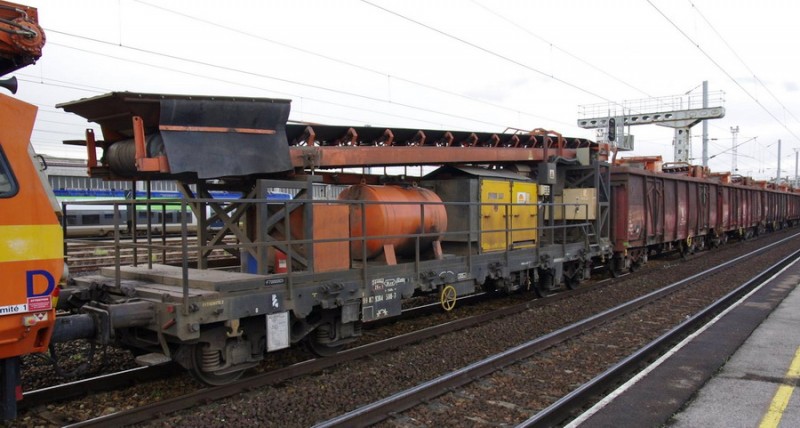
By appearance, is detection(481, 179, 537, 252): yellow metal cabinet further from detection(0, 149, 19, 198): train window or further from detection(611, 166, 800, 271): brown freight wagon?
detection(0, 149, 19, 198): train window

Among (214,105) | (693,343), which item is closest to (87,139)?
(214,105)

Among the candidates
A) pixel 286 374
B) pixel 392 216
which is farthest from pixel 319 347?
pixel 392 216

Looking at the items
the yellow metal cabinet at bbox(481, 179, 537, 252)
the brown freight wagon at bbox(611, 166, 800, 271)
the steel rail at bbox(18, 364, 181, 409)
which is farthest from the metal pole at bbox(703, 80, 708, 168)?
the steel rail at bbox(18, 364, 181, 409)

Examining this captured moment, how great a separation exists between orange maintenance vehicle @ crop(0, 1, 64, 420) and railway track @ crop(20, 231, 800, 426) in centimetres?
109

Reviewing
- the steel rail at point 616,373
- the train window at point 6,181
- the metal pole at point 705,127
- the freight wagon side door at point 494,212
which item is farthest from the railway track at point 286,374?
the metal pole at point 705,127

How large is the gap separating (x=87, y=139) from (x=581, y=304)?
30.6 feet

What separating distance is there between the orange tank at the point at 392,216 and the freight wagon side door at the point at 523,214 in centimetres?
249

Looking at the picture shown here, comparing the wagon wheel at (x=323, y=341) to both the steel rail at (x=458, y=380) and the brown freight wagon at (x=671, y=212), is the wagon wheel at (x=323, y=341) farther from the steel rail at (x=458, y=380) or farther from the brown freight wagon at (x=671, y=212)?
the brown freight wagon at (x=671, y=212)

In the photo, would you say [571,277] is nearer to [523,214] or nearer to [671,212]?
[523,214]

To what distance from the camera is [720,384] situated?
5.92 meters

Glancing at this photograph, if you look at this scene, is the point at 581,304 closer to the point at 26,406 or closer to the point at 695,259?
the point at 26,406

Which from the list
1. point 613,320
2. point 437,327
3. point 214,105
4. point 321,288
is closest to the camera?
point 214,105

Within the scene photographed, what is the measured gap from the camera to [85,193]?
26.5 metres

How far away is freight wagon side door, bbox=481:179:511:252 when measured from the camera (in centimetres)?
992
